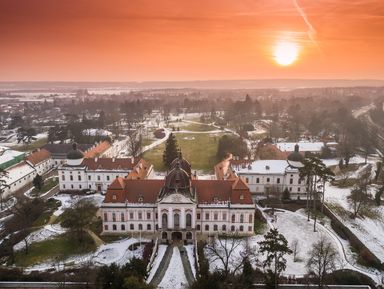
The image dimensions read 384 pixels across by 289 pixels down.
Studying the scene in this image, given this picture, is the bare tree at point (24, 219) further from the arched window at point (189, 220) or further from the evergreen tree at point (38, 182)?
the arched window at point (189, 220)

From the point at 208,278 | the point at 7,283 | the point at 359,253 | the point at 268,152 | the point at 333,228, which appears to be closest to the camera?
the point at 208,278

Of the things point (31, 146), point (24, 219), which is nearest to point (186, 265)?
point (24, 219)

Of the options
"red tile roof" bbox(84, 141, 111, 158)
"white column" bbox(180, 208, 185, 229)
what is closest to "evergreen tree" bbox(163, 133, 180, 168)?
"red tile roof" bbox(84, 141, 111, 158)

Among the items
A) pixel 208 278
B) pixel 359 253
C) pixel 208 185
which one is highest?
pixel 208 185

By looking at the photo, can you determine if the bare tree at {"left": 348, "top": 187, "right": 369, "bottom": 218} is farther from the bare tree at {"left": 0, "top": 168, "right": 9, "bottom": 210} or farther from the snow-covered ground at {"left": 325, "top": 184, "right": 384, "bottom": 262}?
the bare tree at {"left": 0, "top": 168, "right": 9, "bottom": 210}

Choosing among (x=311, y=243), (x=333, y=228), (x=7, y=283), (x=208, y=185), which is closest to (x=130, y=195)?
Answer: (x=208, y=185)

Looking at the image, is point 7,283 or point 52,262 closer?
point 7,283

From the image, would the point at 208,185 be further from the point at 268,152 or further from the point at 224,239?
the point at 268,152
